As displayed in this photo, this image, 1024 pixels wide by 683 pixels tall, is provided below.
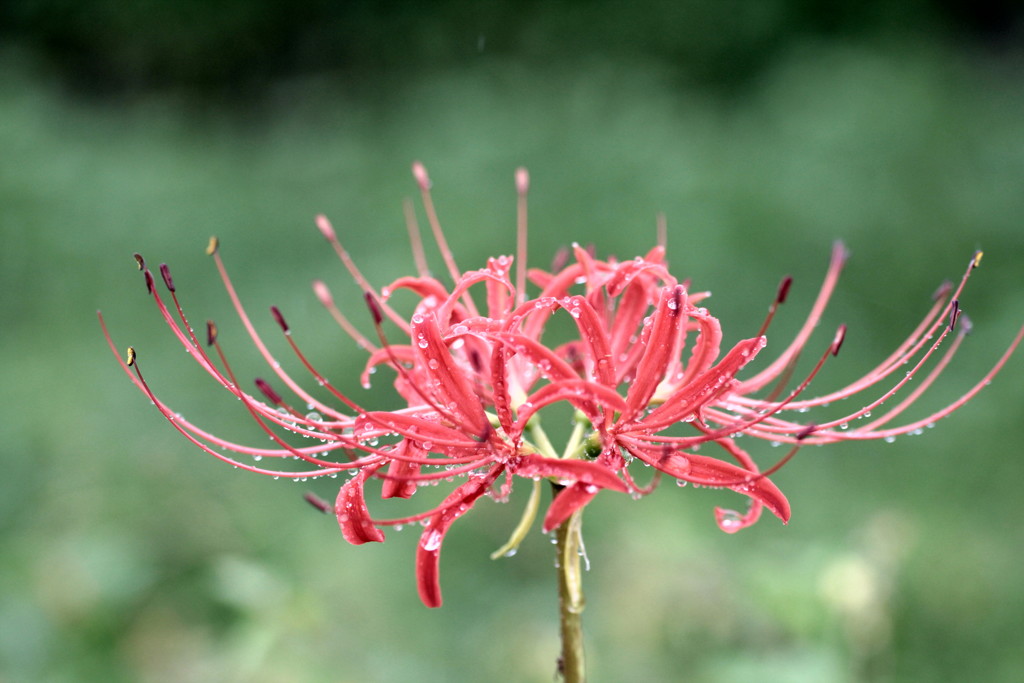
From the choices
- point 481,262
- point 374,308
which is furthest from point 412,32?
point 374,308

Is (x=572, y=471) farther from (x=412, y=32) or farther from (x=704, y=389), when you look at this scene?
(x=412, y=32)

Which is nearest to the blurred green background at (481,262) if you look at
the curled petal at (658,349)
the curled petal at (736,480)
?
the curled petal at (736,480)

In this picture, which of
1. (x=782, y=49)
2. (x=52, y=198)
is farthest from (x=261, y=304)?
(x=782, y=49)

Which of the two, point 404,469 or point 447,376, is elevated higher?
point 447,376

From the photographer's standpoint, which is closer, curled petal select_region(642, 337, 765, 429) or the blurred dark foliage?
curled petal select_region(642, 337, 765, 429)

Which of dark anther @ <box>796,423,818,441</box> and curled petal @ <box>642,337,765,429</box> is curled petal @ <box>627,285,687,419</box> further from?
dark anther @ <box>796,423,818,441</box>

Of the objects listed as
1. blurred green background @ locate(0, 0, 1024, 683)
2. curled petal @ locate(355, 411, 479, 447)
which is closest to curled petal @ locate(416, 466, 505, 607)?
curled petal @ locate(355, 411, 479, 447)

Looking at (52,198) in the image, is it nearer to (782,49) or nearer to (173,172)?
(173,172)
